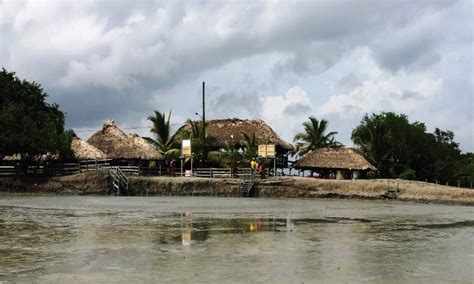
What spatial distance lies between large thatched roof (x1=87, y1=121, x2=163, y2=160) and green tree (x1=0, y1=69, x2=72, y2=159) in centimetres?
409

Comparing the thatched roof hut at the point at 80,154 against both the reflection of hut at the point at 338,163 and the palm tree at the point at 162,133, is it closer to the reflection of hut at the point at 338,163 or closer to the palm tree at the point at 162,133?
the palm tree at the point at 162,133

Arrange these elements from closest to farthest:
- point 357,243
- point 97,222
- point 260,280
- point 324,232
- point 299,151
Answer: point 260,280, point 357,243, point 324,232, point 97,222, point 299,151

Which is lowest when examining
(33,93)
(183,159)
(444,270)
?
(444,270)

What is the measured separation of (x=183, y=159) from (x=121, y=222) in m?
29.5

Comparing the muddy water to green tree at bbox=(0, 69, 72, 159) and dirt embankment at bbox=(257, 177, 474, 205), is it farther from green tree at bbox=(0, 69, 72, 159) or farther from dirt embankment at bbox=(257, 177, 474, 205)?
green tree at bbox=(0, 69, 72, 159)

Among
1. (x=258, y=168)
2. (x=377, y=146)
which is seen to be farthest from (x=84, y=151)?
(x=377, y=146)

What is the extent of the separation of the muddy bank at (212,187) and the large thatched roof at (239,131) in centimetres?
1114

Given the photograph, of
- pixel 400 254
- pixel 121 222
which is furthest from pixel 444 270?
pixel 121 222

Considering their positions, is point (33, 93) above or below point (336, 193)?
above

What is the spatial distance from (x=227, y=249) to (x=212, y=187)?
26.6 metres

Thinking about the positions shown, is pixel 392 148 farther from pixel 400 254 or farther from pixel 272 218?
pixel 400 254

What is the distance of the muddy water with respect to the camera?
895 centimetres

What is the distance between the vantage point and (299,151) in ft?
182

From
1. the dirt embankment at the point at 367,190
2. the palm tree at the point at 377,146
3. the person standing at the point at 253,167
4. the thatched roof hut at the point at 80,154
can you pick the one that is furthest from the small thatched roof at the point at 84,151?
the palm tree at the point at 377,146
